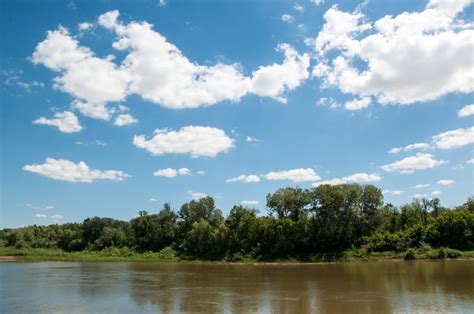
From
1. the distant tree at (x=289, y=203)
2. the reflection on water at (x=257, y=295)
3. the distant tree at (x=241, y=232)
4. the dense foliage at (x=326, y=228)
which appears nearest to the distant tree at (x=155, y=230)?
the dense foliage at (x=326, y=228)

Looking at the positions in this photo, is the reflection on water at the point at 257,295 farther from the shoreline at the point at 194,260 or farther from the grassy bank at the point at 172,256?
the grassy bank at the point at 172,256

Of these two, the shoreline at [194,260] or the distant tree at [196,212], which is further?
the distant tree at [196,212]

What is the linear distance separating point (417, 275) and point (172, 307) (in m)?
29.3

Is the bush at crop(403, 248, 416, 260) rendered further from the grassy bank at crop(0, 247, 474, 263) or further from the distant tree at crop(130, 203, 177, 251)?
the distant tree at crop(130, 203, 177, 251)

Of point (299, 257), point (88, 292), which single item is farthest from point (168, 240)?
point (88, 292)

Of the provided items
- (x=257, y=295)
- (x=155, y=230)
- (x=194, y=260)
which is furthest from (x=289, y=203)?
(x=257, y=295)

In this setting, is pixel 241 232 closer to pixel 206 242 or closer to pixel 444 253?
pixel 206 242

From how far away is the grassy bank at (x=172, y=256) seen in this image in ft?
235

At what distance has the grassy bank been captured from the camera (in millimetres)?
71625

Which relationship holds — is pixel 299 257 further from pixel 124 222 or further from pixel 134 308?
pixel 124 222

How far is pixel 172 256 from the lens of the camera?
9762 cm

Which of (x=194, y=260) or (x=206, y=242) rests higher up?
(x=206, y=242)

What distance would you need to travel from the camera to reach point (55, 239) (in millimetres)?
131750

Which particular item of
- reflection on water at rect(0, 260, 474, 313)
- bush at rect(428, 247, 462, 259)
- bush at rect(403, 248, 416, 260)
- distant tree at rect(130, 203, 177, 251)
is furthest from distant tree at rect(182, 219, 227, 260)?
reflection on water at rect(0, 260, 474, 313)
